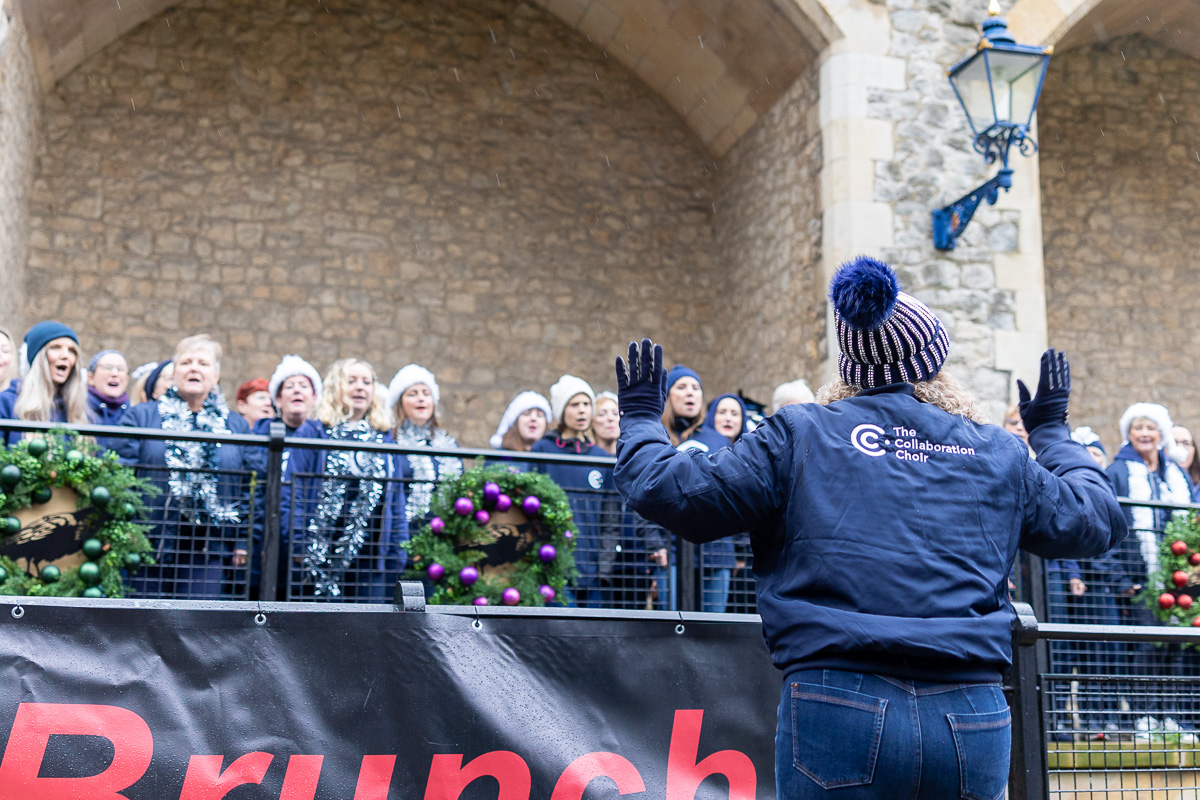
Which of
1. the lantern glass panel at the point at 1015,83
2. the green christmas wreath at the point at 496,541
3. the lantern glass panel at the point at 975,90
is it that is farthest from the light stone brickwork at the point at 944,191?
the green christmas wreath at the point at 496,541

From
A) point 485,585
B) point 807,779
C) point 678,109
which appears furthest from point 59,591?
point 678,109

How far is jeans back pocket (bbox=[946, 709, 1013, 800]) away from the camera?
202 cm

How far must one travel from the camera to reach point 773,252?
964cm

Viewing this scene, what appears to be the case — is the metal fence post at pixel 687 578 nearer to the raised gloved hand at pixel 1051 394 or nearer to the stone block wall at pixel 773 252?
the raised gloved hand at pixel 1051 394

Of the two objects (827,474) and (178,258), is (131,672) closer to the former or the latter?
(827,474)

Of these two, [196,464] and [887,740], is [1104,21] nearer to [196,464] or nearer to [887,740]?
[196,464]

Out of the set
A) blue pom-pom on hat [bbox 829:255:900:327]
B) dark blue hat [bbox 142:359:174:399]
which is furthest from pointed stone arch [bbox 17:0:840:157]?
blue pom-pom on hat [bbox 829:255:900:327]

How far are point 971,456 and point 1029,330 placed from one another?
6717 millimetres

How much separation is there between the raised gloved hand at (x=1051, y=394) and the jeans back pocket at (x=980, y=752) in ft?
2.90

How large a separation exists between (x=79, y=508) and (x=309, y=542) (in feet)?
2.72

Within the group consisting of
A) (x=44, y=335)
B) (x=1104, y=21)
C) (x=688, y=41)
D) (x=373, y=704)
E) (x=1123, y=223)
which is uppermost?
(x=1104, y=21)

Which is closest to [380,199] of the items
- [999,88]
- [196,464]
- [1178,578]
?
[999,88]

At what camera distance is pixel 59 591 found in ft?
12.3

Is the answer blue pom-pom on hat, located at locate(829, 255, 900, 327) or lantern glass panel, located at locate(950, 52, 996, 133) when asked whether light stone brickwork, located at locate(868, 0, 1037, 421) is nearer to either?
lantern glass panel, located at locate(950, 52, 996, 133)
